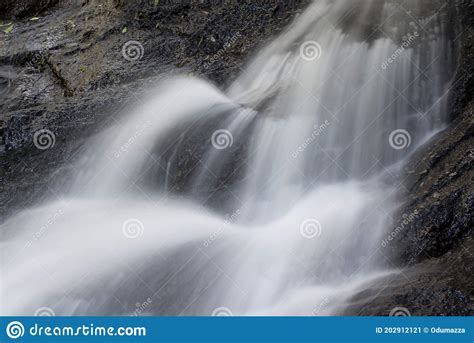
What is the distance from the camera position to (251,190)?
6.18 m

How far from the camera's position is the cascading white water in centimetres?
545

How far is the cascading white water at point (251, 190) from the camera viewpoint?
545 centimetres

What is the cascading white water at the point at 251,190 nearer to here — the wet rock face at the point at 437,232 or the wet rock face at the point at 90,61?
the wet rock face at the point at 437,232

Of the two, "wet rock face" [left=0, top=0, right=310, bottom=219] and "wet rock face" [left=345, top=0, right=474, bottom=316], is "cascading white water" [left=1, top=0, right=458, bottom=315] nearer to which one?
"wet rock face" [left=345, top=0, right=474, bottom=316]

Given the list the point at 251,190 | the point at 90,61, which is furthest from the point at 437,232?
the point at 90,61

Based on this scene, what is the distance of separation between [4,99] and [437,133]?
15.1 ft

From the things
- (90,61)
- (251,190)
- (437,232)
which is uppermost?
(90,61)

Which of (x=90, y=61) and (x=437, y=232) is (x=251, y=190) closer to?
(x=437, y=232)

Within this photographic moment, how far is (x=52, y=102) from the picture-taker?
24.9ft

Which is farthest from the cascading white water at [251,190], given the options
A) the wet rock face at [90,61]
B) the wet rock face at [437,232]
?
the wet rock face at [90,61]

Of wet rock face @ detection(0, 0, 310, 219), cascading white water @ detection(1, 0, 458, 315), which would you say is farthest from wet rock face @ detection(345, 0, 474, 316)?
wet rock face @ detection(0, 0, 310, 219)

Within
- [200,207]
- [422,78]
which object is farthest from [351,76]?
[200,207]

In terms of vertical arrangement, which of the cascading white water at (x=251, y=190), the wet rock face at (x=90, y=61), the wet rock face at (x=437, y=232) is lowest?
the wet rock face at (x=437, y=232)

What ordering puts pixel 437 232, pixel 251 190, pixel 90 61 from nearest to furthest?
pixel 437 232, pixel 251 190, pixel 90 61
